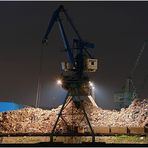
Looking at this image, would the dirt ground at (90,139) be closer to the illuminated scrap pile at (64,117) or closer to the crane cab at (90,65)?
the illuminated scrap pile at (64,117)

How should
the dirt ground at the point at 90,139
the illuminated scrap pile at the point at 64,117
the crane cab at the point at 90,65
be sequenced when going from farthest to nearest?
1. the illuminated scrap pile at the point at 64,117
2. the crane cab at the point at 90,65
3. the dirt ground at the point at 90,139

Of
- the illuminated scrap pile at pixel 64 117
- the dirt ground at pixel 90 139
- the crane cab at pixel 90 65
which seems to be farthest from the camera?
the illuminated scrap pile at pixel 64 117

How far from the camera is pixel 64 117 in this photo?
41.7 metres

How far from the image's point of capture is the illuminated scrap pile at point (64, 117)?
39.2 meters

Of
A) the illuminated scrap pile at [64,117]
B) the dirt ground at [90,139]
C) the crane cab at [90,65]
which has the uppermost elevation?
the crane cab at [90,65]

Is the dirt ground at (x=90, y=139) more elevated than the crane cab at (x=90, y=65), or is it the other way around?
the crane cab at (x=90, y=65)

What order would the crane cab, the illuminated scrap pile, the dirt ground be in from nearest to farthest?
the dirt ground < the crane cab < the illuminated scrap pile

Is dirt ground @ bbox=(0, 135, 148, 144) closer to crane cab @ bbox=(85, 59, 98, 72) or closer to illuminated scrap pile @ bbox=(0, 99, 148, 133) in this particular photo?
illuminated scrap pile @ bbox=(0, 99, 148, 133)

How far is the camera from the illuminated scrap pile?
3922 cm

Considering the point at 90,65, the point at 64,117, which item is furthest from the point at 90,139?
the point at 64,117

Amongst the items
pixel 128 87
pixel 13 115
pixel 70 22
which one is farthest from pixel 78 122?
pixel 128 87

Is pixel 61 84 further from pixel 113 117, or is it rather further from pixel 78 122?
pixel 113 117

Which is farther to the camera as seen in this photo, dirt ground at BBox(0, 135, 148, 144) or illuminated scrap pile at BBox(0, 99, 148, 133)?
illuminated scrap pile at BBox(0, 99, 148, 133)

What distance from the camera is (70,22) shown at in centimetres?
4006
